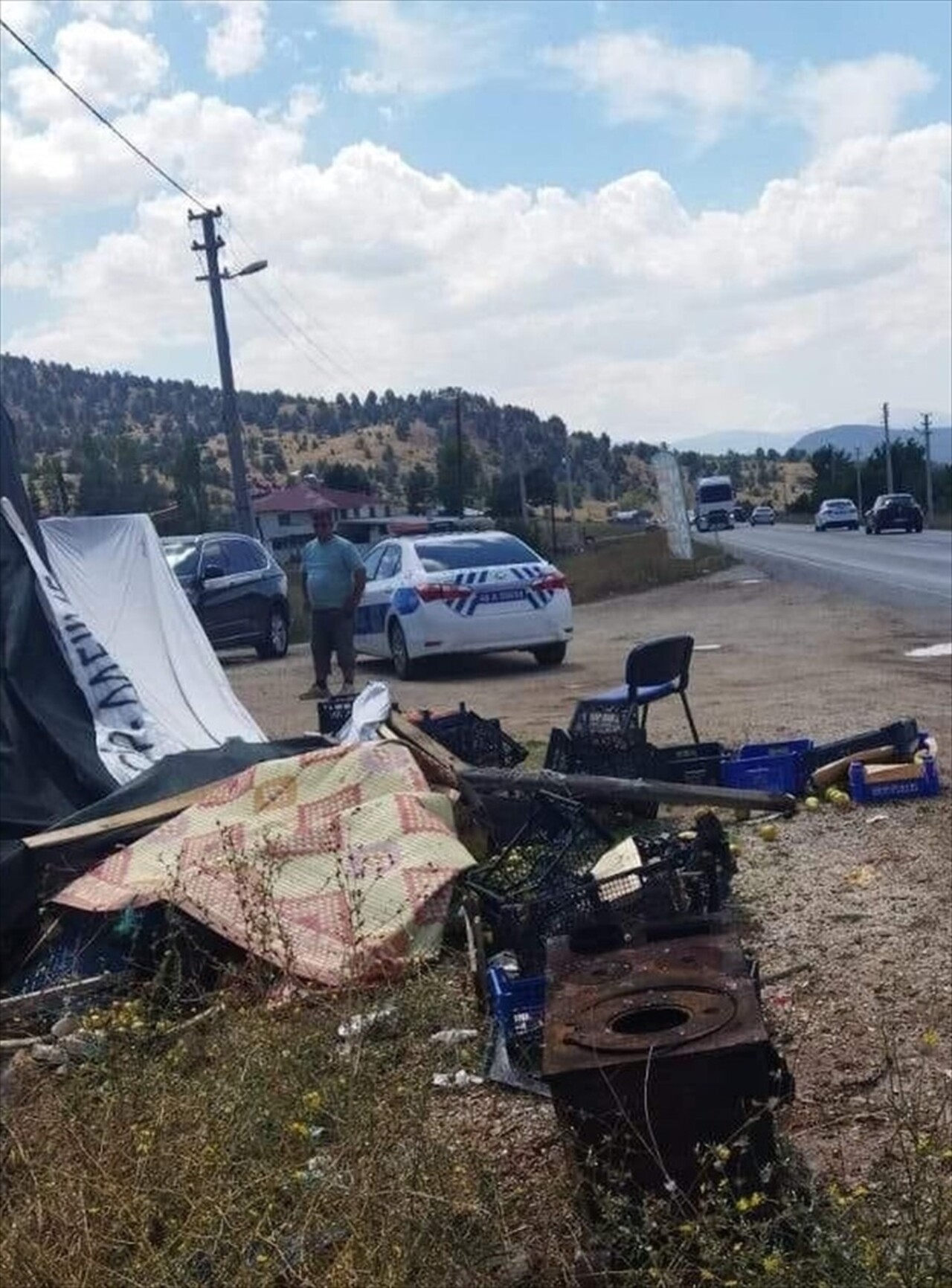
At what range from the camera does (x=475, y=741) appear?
8.33m

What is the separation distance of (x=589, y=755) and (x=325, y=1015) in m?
3.12

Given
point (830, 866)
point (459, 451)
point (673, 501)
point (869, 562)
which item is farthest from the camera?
point (459, 451)

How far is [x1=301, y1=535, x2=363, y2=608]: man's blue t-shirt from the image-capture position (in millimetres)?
13188

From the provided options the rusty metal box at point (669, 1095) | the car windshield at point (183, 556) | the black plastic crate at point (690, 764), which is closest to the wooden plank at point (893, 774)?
the black plastic crate at point (690, 764)

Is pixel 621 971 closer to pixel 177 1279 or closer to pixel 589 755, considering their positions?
pixel 177 1279

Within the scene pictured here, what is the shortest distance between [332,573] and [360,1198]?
32.7 ft

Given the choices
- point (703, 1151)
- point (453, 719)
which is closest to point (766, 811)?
point (453, 719)

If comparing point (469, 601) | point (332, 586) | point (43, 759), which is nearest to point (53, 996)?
point (43, 759)

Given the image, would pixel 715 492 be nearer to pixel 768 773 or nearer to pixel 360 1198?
pixel 768 773

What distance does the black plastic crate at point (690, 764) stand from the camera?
7.94 m

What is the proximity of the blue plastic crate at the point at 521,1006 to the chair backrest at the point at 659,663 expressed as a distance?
151 inches

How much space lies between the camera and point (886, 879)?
6.38 m

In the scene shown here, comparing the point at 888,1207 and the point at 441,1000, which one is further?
the point at 441,1000

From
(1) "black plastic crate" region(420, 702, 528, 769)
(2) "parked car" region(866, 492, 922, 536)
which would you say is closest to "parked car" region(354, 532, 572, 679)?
(1) "black plastic crate" region(420, 702, 528, 769)
